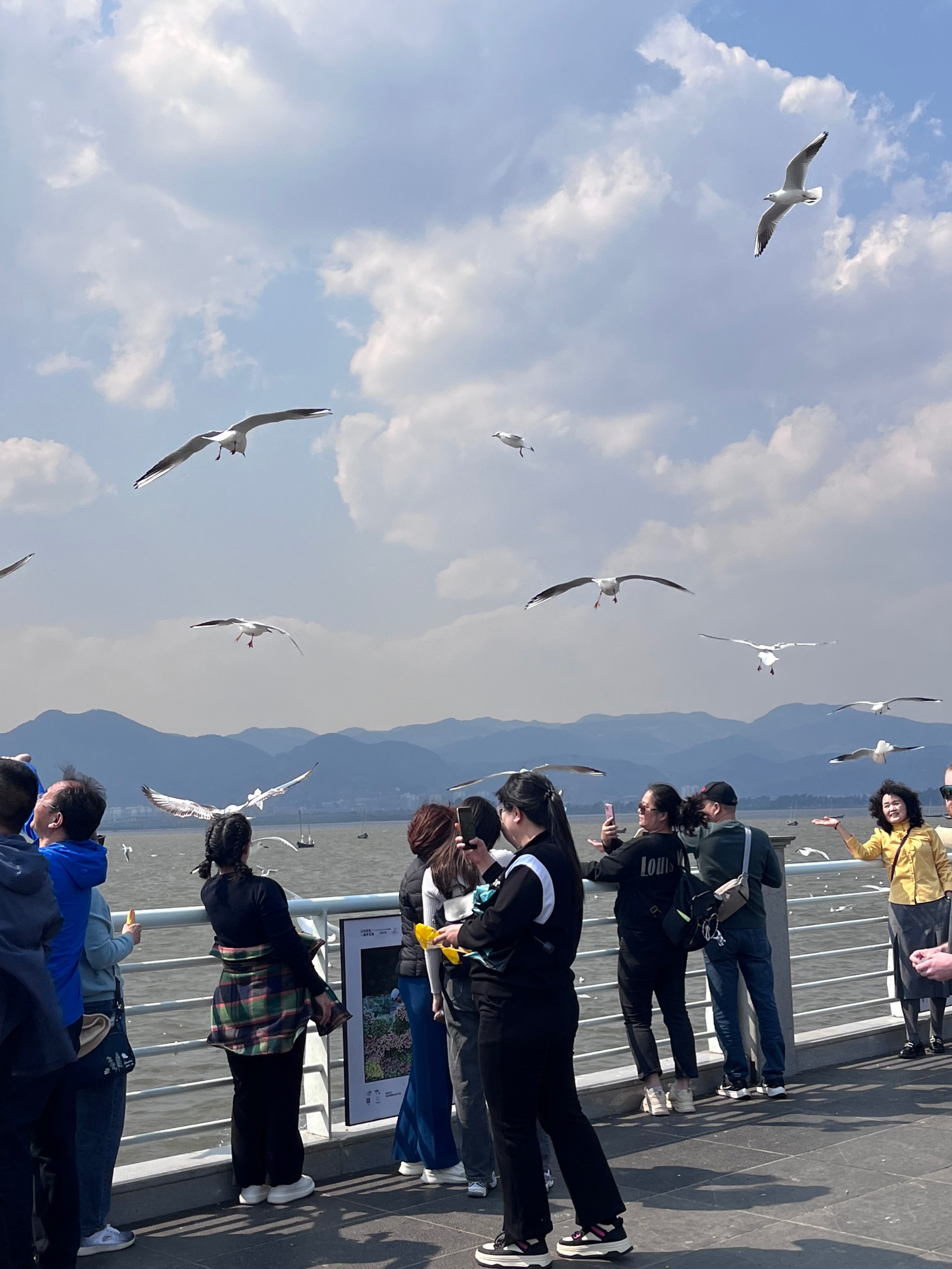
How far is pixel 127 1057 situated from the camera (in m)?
5.06

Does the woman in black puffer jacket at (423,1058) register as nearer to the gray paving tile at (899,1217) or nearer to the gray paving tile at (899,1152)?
the gray paving tile at (899,1217)

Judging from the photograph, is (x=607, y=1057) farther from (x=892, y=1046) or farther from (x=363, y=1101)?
(x=363, y=1101)

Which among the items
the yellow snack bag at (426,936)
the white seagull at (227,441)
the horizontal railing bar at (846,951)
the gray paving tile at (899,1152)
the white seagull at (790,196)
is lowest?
the gray paving tile at (899,1152)

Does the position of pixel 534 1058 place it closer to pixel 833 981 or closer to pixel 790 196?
pixel 833 981

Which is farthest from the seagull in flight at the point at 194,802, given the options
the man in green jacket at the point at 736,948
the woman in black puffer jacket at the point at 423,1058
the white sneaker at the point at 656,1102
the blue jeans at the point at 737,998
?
the blue jeans at the point at 737,998

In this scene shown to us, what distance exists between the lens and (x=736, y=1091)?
293 inches

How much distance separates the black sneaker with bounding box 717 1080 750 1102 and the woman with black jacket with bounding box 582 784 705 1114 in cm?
38

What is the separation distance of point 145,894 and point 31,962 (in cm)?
5220

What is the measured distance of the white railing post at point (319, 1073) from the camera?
606 centimetres

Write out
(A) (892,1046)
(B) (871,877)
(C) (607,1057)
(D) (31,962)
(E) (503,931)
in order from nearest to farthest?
1. (D) (31,962)
2. (E) (503,931)
3. (A) (892,1046)
4. (C) (607,1057)
5. (B) (871,877)

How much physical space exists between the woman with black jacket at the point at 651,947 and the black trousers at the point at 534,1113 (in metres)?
2.28

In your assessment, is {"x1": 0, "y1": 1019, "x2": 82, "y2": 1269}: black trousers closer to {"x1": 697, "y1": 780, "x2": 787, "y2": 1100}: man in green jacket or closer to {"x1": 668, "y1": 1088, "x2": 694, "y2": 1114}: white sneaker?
{"x1": 668, "y1": 1088, "x2": 694, "y2": 1114}: white sneaker

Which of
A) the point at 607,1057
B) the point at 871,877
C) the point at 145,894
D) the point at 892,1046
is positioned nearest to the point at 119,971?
the point at 892,1046

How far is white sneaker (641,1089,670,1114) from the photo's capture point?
7.04 m
